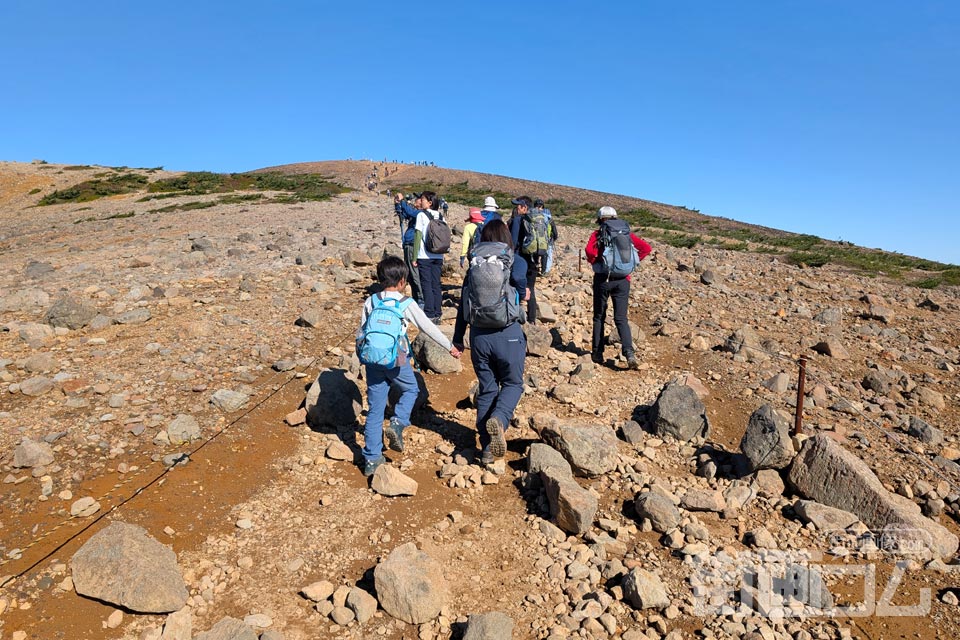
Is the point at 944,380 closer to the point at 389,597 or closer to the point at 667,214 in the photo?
the point at 389,597

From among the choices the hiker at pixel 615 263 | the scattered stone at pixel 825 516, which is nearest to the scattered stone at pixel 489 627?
the scattered stone at pixel 825 516

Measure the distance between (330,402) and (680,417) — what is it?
3.90 m

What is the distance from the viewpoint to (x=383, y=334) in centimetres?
470

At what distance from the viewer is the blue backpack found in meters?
4.66

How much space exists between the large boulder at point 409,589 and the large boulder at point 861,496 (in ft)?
11.3

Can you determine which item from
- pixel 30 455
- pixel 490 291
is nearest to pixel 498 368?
pixel 490 291

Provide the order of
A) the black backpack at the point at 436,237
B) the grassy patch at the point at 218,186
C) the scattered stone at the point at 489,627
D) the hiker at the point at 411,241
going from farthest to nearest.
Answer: the grassy patch at the point at 218,186 < the hiker at the point at 411,241 < the black backpack at the point at 436,237 < the scattered stone at the point at 489,627

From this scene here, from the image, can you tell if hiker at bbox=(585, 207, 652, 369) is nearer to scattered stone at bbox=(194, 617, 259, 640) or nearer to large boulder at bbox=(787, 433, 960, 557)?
large boulder at bbox=(787, 433, 960, 557)

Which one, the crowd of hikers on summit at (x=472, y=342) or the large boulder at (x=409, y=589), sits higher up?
A: the crowd of hikers on summit at (x=472, y=342)

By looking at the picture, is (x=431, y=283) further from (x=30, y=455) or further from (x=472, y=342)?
(x=30, y=455)

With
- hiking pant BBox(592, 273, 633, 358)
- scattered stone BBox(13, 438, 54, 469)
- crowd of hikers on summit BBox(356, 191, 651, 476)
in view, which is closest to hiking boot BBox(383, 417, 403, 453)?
crowd of hikers on summit BBox(356, 191, 651, 476)

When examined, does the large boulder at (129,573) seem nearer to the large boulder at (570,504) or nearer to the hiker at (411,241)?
the large boulder at (570,504)

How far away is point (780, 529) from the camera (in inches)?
174

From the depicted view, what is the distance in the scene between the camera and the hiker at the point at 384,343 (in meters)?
4.70
